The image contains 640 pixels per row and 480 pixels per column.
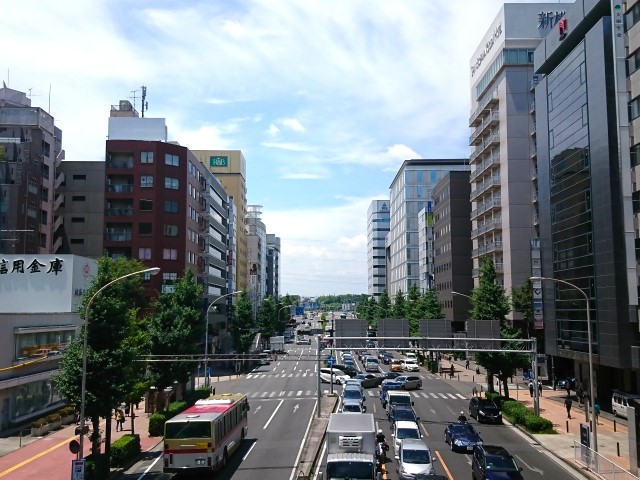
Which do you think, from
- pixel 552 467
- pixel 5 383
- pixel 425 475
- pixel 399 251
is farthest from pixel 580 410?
pixel 399 251

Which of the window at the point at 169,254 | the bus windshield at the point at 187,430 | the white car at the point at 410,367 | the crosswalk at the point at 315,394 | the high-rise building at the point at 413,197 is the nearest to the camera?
the bus windshield at the point at 187,430

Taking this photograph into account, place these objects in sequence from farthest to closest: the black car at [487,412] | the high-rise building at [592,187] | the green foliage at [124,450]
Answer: the high-rise building at [592,187] → the black car at [487,412] → the green foliage at [124,450]

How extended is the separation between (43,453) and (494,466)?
26133mm

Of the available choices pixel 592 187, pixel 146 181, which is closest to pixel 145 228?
pixel 146 181

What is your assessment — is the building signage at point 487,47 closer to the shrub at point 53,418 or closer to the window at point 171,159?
the window at point 171,159

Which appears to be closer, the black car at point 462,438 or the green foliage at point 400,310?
the black car at point 462,438

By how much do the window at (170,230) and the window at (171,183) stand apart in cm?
560

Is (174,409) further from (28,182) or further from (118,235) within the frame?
(28,182)

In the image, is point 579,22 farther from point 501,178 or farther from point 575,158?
point 501,178

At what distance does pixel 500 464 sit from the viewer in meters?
27.9

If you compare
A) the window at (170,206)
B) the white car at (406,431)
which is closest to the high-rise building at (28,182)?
the window at (170,206)

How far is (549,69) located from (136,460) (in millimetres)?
54724

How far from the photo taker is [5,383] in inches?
1569

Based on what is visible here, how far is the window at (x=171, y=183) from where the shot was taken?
85169mm
